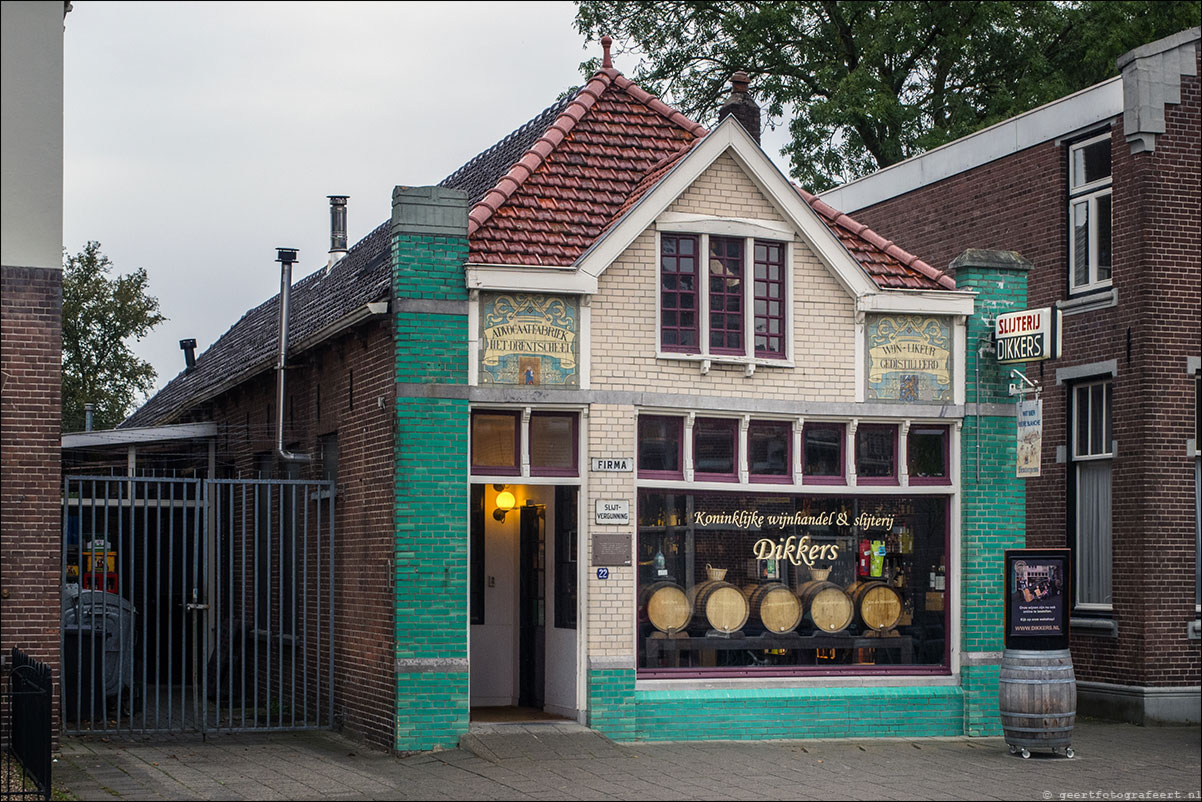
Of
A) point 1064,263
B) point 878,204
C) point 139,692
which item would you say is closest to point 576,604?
point 139,692

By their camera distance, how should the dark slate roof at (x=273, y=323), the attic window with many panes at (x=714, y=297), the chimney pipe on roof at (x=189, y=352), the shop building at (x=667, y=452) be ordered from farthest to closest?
the chimney pipe on roof at (x=189, y=352) → the dark slate roof at (x=273, y=323) → the attic window with many panes at (x=714, y=297) → the shop building at (x=667, y=452)

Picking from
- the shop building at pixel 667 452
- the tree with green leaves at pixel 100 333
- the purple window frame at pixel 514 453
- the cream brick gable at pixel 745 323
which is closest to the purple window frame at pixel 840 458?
the shop building at pixel 667 452

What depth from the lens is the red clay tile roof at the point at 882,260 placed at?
16609 millimetres

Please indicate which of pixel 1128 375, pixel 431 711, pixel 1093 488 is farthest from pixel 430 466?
pixel 1093 488

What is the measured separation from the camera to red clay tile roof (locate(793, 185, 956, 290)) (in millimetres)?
16609

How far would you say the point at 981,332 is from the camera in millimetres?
16703

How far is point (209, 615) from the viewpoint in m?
19.9

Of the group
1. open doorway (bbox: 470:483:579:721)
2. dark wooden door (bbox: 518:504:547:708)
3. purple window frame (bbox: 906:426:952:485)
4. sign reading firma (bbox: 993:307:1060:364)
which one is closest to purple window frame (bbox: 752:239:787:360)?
purple window frame (bbox: 906:426:952:485)

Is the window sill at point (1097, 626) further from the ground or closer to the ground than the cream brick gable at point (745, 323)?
closer to the ground

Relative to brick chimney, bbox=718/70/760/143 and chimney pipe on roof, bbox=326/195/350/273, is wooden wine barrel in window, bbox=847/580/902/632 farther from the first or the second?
chimney pipe on roof, bbox=326/195/350/273

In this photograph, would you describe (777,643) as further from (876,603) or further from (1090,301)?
(1090,301)

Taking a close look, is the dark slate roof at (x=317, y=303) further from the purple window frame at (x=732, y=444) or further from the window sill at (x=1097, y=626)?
the window sill at (x=1097, y=626)

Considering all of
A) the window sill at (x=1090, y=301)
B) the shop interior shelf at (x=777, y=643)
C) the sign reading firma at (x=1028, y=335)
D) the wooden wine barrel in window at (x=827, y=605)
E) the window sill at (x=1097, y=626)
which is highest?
the window sill at (x=1090, y=301)

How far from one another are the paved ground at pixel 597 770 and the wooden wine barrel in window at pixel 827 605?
4.25 feet
